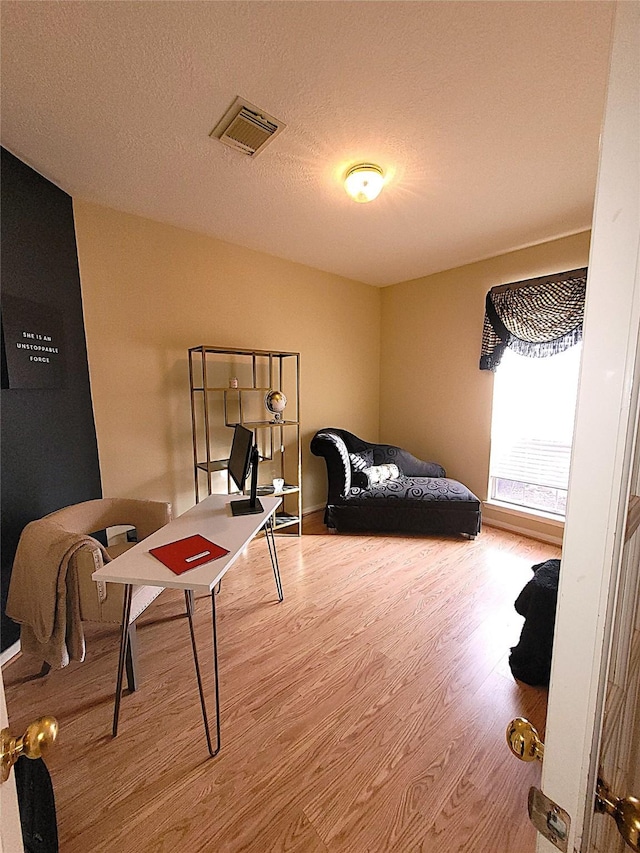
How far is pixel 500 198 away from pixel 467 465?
2.47m

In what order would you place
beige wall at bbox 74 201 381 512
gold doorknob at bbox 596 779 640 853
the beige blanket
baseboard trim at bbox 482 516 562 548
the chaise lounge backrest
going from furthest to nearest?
1. the chaise lounge backrest
2. baseboard trim at bbox 482 516 562 548
3. beige wall at bbox 74 201 381 512
4. the beige blanket
5. gold doorknob at bbox 596 779 640 853

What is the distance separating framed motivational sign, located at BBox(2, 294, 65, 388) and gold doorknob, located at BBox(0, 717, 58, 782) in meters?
1.96

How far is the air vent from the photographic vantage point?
1661mm

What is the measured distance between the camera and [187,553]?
4.93 ft

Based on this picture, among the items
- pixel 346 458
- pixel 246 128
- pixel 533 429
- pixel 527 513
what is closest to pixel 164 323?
pixel 246 128

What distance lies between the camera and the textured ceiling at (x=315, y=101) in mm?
1272

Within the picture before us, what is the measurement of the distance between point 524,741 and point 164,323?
3.11 meters

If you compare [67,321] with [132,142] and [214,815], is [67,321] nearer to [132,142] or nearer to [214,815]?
[132,142]

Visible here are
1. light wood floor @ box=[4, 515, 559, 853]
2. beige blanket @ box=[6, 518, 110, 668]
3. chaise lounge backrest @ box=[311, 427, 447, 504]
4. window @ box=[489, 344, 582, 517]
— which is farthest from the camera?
chaise lounge backrest @ box=[311, 427, 447, 504]

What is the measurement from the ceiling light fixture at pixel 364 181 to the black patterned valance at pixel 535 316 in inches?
71.6

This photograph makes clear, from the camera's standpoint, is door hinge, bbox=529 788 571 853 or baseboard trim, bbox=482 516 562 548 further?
baseboard trim, bbox=482 516 562 548

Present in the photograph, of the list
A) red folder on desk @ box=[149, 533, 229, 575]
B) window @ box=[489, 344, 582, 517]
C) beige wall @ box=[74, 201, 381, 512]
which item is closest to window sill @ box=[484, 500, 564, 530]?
window @ box=[489, 344, 582, 517]

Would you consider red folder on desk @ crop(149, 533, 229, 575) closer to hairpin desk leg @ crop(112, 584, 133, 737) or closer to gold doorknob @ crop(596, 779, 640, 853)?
hairpin desk leg @ crop(112, 584, 133, 737)

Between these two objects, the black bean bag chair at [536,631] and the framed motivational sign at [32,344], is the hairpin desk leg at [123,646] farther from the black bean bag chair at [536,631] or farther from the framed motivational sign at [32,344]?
the black bean bag chair at [536,631]
